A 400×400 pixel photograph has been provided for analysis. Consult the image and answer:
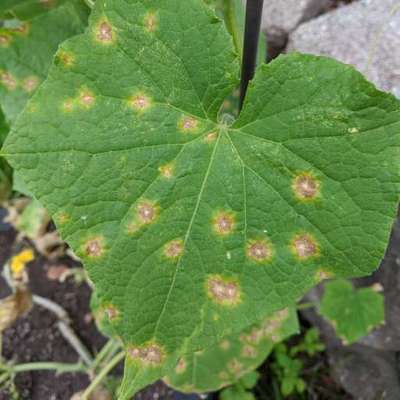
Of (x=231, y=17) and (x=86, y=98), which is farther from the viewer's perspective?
(x=231, y=17)

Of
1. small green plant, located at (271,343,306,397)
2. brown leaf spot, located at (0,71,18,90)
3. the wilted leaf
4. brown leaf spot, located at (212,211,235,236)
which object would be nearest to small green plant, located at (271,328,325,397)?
small green plant, located at (271,343,306,397)

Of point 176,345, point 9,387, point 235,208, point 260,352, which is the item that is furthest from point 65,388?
point 235,208

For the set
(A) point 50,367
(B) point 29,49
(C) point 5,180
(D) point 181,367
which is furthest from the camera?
(C) point 5,180

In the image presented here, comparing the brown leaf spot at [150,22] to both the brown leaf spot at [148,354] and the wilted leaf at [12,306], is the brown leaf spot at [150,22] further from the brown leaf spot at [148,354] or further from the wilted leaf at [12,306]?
the wilted leaf at [12,306]

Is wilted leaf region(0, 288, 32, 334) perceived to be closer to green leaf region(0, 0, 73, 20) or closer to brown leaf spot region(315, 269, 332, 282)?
green leaf region(0, 0, 73, 20)

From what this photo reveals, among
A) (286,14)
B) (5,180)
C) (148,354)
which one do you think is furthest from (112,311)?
(5,180)

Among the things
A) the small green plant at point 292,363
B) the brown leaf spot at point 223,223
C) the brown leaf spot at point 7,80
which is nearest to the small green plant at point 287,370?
the small green plant at point 292,363

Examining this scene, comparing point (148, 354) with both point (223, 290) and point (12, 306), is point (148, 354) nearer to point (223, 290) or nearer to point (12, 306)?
point (223, 290)
